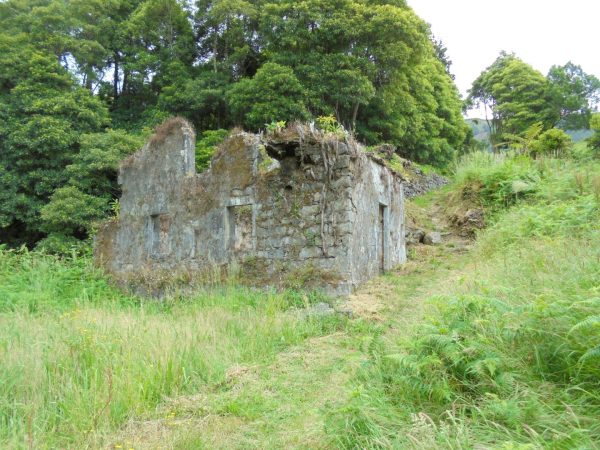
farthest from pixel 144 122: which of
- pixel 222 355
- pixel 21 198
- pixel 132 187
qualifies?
pixel 222 355

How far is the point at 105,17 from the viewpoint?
27.5 m

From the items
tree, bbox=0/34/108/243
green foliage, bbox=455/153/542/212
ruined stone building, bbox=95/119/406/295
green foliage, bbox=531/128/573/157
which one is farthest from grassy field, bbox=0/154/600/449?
tree, bbox=0/34/108/243

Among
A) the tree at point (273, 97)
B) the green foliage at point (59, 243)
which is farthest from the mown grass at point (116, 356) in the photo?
the tree at point (273, 97)

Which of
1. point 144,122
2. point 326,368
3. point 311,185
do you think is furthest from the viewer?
point 144,122

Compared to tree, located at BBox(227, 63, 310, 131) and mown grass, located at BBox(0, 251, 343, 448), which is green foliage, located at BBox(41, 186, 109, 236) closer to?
tree, located at BBox(227, 63, 310, 131)

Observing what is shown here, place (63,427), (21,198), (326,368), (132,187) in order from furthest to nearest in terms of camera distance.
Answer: (21,198), (132,187), (326,368), (63,427)

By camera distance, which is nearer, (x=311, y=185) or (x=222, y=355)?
(x=222, y=355)

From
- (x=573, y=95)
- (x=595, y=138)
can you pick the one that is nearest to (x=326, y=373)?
(x=595, y=138)

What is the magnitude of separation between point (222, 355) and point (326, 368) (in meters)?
1.13

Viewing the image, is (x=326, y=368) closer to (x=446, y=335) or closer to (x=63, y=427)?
(x=446, y=335)

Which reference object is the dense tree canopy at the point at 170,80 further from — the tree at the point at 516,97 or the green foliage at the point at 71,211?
the tree at the point at 516,97

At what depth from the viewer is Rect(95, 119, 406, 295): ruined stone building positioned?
834 cm

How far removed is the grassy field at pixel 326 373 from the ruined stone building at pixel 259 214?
150 cm

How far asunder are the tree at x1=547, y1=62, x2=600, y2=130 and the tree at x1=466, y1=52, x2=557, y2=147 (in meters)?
0.54
